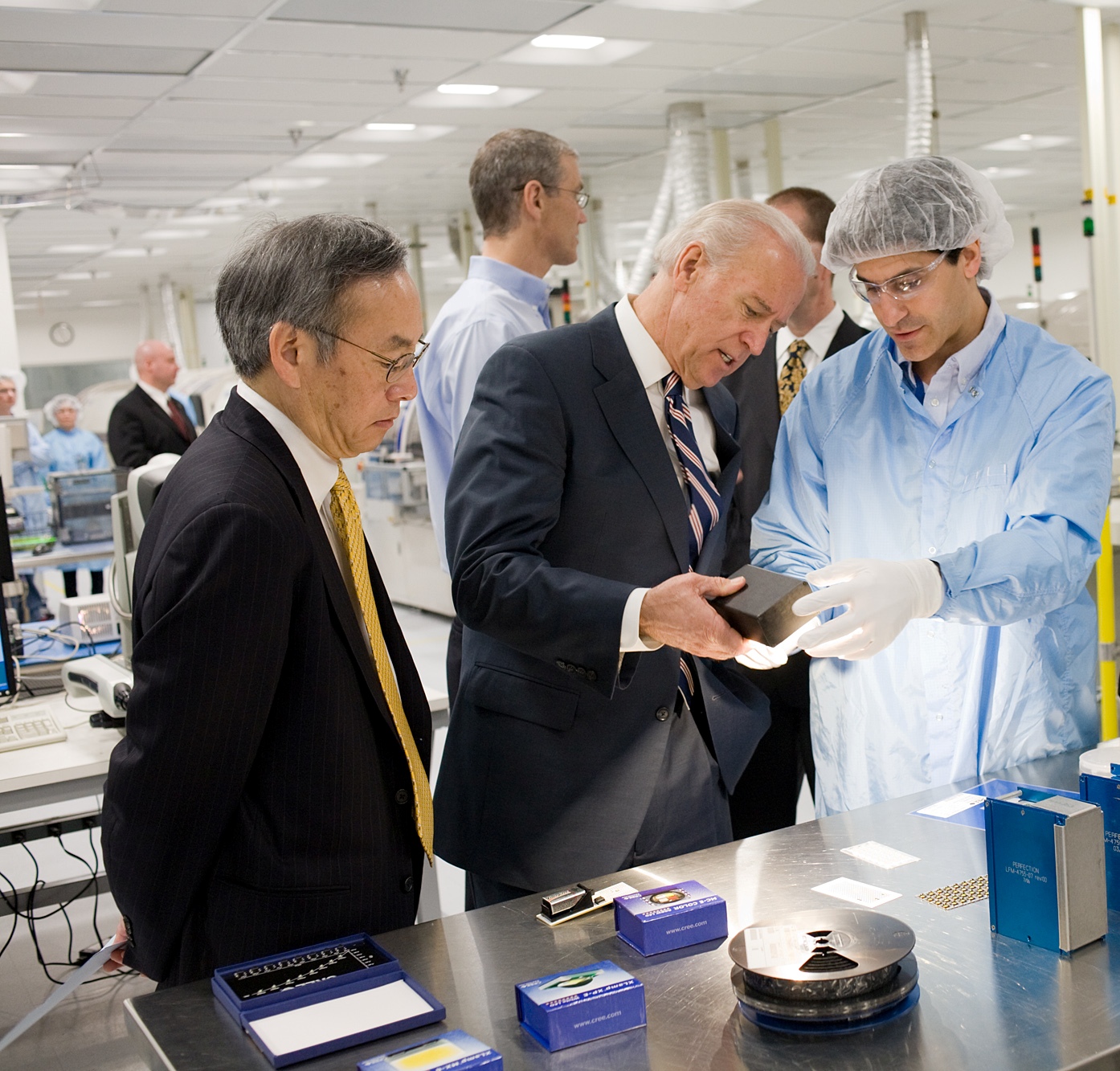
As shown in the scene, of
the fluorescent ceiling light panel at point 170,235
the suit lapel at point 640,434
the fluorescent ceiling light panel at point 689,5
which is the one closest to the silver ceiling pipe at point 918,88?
the fluorescent ceiling light panel at point 689,5

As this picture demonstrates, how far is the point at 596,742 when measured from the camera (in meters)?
1.69

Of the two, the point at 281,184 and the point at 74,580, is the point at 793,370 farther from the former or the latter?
the point at 281,184

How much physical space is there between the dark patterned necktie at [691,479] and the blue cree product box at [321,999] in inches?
28.7

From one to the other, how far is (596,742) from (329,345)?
70 cm

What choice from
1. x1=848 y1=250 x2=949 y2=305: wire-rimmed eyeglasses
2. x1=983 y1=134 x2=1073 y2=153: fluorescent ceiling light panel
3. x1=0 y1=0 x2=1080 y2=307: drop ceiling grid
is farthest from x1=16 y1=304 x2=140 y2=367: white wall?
x1=848 y1=250 x2=949 y2=305: wire-rimmed eyeglasses

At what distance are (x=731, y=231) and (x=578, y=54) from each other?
189 inches

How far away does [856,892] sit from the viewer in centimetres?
138

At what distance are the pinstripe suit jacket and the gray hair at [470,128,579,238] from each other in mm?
1495

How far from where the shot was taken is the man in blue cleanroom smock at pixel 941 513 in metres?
1.57

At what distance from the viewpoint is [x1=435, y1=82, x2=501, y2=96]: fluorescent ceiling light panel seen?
6457mm

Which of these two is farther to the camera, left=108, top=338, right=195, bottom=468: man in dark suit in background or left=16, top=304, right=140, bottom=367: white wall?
left=16, top=304, right=140, bottom=367: white wall

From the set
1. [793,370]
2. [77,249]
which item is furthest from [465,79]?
[77,249]

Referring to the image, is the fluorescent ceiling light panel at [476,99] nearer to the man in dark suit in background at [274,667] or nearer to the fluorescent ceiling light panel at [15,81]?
the fluorescent ceiling light panel at [15,81]

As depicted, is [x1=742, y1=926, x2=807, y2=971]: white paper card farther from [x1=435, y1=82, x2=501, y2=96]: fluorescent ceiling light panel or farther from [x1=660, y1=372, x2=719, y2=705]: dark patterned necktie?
[x1=435, y1=82, x2=501, y2=96]: fluorescent ceiling light panel
